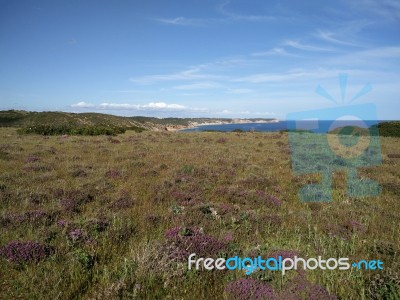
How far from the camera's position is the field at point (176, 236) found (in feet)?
13.7

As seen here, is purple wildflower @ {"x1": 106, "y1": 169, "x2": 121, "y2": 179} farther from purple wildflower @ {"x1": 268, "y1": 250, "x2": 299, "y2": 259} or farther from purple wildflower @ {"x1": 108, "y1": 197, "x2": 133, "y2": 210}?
purple wildflower @ {"x1": 268, "y1": 250, "x2": 299, "y2": 259}

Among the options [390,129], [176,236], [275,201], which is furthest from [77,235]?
[390,129]

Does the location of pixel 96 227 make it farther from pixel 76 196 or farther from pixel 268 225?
pixel 268 225

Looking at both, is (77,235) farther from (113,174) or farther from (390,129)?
(390,129)

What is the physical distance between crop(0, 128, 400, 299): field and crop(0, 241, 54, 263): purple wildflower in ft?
0.07

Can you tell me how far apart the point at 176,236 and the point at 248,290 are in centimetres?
195

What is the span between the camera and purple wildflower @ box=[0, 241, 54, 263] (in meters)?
4.75

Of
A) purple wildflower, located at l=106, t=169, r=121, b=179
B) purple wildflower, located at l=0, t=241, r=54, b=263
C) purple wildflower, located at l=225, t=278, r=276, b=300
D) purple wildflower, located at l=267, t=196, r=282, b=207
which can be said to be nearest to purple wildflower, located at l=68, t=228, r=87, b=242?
purple wildflower, located at l=0, t=241, r=54, b=263

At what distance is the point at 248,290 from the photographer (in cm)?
409

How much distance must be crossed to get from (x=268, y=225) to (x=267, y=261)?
1916 millimetres

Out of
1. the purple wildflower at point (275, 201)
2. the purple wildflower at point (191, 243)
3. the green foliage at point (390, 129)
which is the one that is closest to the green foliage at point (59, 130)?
the purple wildflower at point (275, 201)

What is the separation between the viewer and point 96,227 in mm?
6121

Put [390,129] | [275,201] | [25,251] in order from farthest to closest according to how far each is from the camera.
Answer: [390,129] < [275,201] < [25,251]

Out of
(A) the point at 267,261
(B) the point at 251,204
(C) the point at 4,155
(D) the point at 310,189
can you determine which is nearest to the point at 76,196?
(B) the point at 251,204
